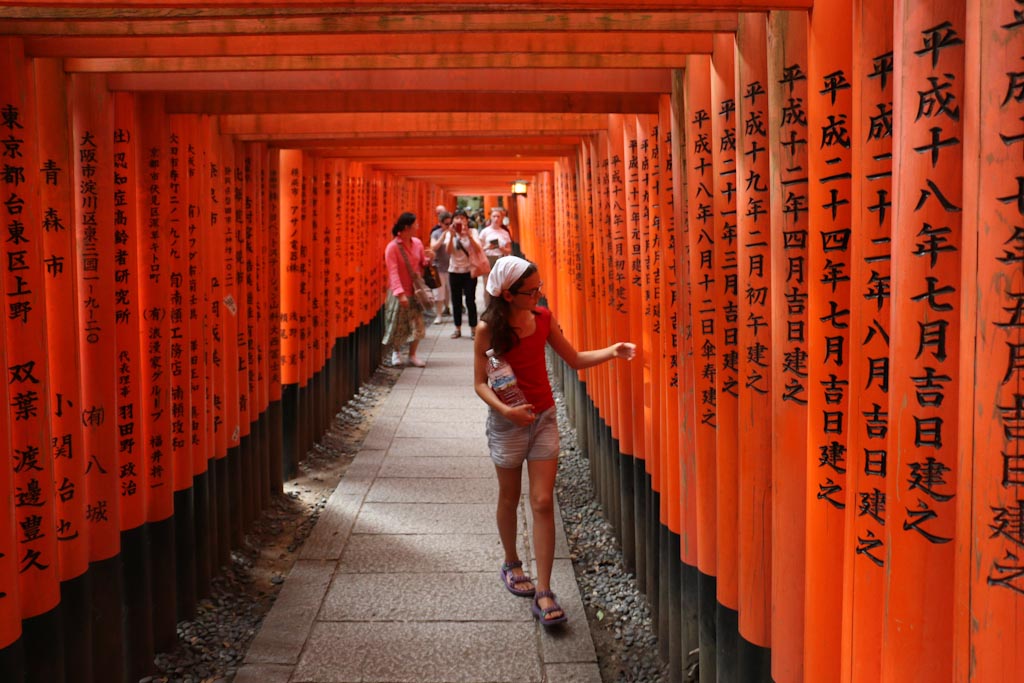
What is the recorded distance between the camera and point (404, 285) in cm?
1176

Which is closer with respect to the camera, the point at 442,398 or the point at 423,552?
the point at 423,552

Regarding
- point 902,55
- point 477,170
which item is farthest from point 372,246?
point 902,55

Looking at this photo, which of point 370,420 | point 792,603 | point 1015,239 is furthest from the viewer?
point 370,420

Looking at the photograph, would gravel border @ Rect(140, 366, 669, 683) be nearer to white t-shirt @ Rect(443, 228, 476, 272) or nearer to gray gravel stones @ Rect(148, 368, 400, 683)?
gray gravel stones @ Rect(148, 368, 400, 683)

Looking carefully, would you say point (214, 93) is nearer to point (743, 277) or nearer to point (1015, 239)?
point (743, 277)

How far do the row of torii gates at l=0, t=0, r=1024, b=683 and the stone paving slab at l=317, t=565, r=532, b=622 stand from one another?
30.5 inches

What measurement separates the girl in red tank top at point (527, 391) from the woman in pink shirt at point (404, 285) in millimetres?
6565

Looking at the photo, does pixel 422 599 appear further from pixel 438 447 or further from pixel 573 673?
pixel 438 447

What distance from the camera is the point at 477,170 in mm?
12023

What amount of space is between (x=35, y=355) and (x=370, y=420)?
6795mm

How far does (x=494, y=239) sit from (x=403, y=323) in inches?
139

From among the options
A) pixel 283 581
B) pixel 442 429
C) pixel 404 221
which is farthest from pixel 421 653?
pixel 404 221

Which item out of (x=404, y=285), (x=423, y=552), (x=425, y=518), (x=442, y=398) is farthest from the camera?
(x=404, y=285)

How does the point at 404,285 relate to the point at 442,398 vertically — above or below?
above
